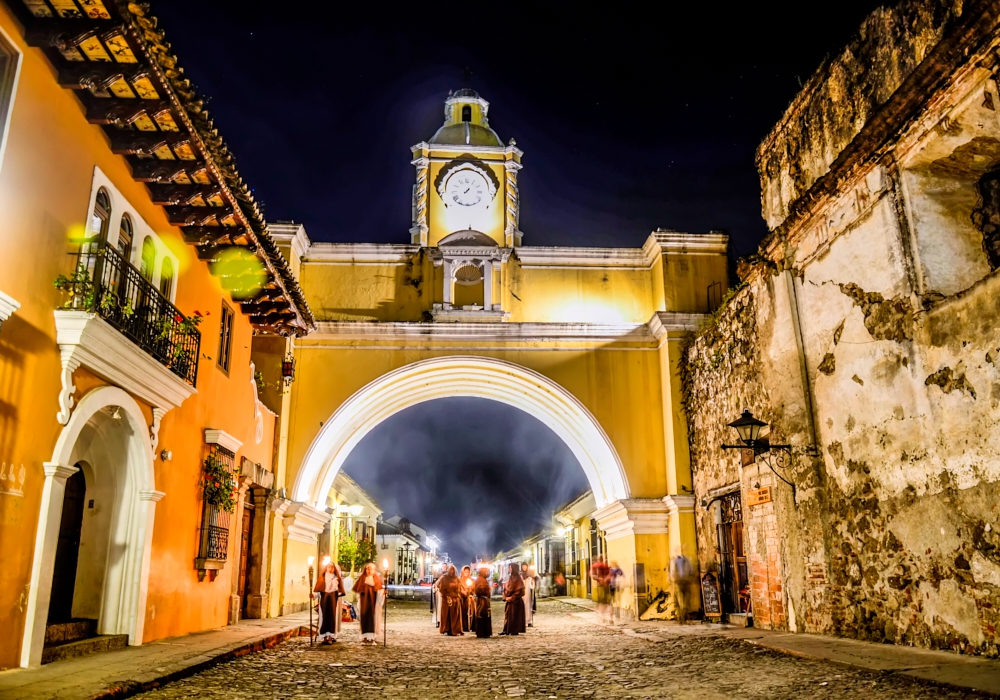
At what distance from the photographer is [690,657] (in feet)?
30.1

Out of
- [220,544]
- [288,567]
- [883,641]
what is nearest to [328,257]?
[288,567]

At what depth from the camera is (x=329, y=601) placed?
11.7 m

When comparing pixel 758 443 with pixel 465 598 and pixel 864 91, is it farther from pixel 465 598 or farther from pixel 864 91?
pixel 465 598

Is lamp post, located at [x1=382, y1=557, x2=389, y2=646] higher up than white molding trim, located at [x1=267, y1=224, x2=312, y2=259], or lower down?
lower down

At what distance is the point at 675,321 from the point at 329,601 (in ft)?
33.2

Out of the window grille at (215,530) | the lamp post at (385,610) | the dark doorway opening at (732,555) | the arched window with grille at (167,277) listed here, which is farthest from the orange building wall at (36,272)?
the dark doorway opening at (732,555)

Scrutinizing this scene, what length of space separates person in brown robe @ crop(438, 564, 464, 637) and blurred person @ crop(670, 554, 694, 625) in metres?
4.59

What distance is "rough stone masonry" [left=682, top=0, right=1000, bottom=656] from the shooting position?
23.3 ft

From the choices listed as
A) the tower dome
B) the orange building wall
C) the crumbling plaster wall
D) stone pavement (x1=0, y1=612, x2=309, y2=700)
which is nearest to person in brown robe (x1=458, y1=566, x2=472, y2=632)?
stone pavement (x1=0, y1=612, x2=309, y2=700)

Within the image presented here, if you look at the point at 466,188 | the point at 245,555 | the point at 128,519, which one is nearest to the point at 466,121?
the point at 466,188

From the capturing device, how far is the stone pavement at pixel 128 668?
5832 mm

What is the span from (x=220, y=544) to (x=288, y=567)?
5250 mm

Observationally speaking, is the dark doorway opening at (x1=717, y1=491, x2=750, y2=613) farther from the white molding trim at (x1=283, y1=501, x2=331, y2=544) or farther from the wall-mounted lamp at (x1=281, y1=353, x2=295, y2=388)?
the wall-mounted lamp at (x1=281, y1=353, x2=295, y2=388)

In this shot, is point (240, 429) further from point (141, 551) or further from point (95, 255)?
point (95, 255)
